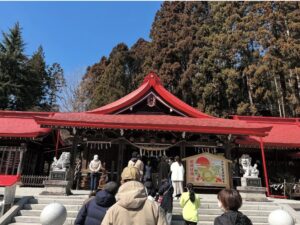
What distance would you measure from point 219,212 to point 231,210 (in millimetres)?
6962

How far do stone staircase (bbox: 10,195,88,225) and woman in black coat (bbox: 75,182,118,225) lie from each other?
5.27 meters

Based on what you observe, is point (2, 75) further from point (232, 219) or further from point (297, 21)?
point (232, 219)

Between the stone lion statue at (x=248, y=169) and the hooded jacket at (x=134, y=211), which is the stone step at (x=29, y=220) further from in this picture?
the stone lion statue at (x=248, y=169)

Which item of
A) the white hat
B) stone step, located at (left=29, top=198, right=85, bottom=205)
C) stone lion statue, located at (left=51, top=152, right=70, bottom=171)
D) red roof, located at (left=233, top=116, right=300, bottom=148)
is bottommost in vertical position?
the white hat

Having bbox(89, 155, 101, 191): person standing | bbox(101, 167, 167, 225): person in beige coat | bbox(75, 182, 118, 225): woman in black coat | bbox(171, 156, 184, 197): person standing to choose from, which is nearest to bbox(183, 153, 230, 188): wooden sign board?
bbox(171, 156, 184, 197): person standing

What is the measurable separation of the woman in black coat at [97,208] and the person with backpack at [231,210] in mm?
1262

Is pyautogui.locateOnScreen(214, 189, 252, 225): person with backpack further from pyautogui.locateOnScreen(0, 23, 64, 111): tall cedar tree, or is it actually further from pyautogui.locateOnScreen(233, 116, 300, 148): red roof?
pyautogui.locateOnScreen(0, 23, 64, 111): tall cedar tree

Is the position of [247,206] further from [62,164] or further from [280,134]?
[280,134]

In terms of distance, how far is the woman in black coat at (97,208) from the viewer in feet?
10.9

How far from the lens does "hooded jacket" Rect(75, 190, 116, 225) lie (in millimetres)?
3335

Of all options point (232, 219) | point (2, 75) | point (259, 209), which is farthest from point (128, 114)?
point (2, 75)

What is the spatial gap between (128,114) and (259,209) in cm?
745

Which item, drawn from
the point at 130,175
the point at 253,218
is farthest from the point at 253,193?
the point at 130,175

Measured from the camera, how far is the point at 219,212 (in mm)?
9219
